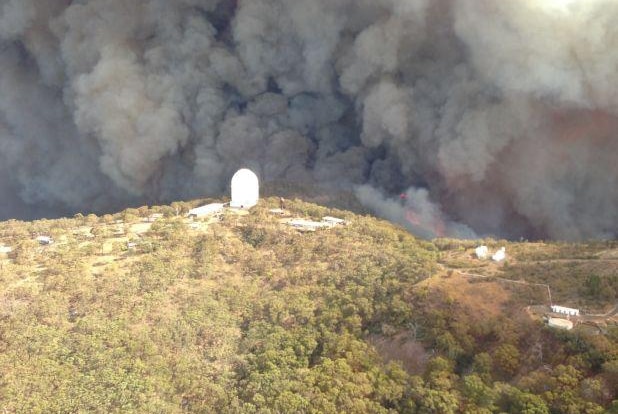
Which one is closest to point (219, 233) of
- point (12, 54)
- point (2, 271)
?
point (2, 271)

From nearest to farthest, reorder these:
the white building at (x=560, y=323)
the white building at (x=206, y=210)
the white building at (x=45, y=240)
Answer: the white building at (x=560, y=323), the white building at (x=45, y=240), the white building at (x=206, y=210)

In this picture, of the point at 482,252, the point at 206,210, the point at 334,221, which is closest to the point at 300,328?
the point at 482,252

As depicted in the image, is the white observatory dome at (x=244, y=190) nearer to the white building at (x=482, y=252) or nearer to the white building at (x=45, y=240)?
the white building at (x=45, y=240)

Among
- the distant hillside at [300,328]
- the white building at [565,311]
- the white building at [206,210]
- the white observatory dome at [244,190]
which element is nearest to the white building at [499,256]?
the distant hillside at [300,328]

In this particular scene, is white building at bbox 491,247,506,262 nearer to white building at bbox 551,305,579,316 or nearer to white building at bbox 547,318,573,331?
white building at bbox 551,305,579,316

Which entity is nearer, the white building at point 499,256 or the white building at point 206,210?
the white building at point 499,256

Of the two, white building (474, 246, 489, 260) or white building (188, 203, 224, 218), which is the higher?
white building (188, 203, 224, 218)

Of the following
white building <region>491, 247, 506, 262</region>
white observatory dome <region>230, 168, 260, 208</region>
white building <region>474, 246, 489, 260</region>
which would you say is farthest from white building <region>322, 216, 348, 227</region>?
white building <region>491, 247, 506, 262</region>

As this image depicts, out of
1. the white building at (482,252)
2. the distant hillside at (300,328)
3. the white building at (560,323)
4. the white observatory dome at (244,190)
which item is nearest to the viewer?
the distant hillside at (300,328)
